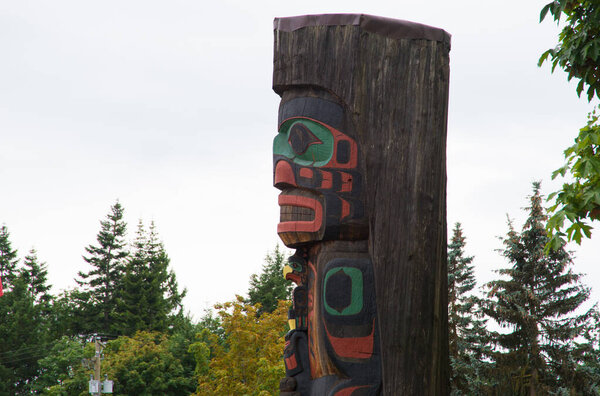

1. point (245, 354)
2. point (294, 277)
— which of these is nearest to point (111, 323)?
point (245, 354)

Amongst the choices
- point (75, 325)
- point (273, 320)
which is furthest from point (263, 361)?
point (75, 325)

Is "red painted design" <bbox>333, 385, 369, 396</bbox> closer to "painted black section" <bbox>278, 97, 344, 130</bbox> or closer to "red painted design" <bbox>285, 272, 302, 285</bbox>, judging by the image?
"red painted design" <bbox>285, 272, 302, 285</bbox>

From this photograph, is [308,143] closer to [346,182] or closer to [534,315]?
[346,182]

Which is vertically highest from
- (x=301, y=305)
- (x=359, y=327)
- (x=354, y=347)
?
(x=301, y=305)

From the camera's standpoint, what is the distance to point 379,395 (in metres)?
6.61

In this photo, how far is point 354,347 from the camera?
22.0ft

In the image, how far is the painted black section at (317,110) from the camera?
723 cm

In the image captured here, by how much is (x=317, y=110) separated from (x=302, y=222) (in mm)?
1211

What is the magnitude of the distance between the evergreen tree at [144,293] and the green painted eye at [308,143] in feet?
112

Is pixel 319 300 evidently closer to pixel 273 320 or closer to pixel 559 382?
pixel 559 382

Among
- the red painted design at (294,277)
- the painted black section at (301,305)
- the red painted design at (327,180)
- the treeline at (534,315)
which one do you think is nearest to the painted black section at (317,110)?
the red painted design at (327,180)

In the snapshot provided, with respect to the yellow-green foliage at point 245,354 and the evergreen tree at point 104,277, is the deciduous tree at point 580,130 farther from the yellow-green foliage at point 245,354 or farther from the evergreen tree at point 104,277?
the evergreen tree at point 104,277

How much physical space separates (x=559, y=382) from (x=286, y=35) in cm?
1127

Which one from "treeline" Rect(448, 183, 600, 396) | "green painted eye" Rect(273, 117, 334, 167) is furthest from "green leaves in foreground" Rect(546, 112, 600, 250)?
"treeline" Rect(448, 183, 600, 396)
